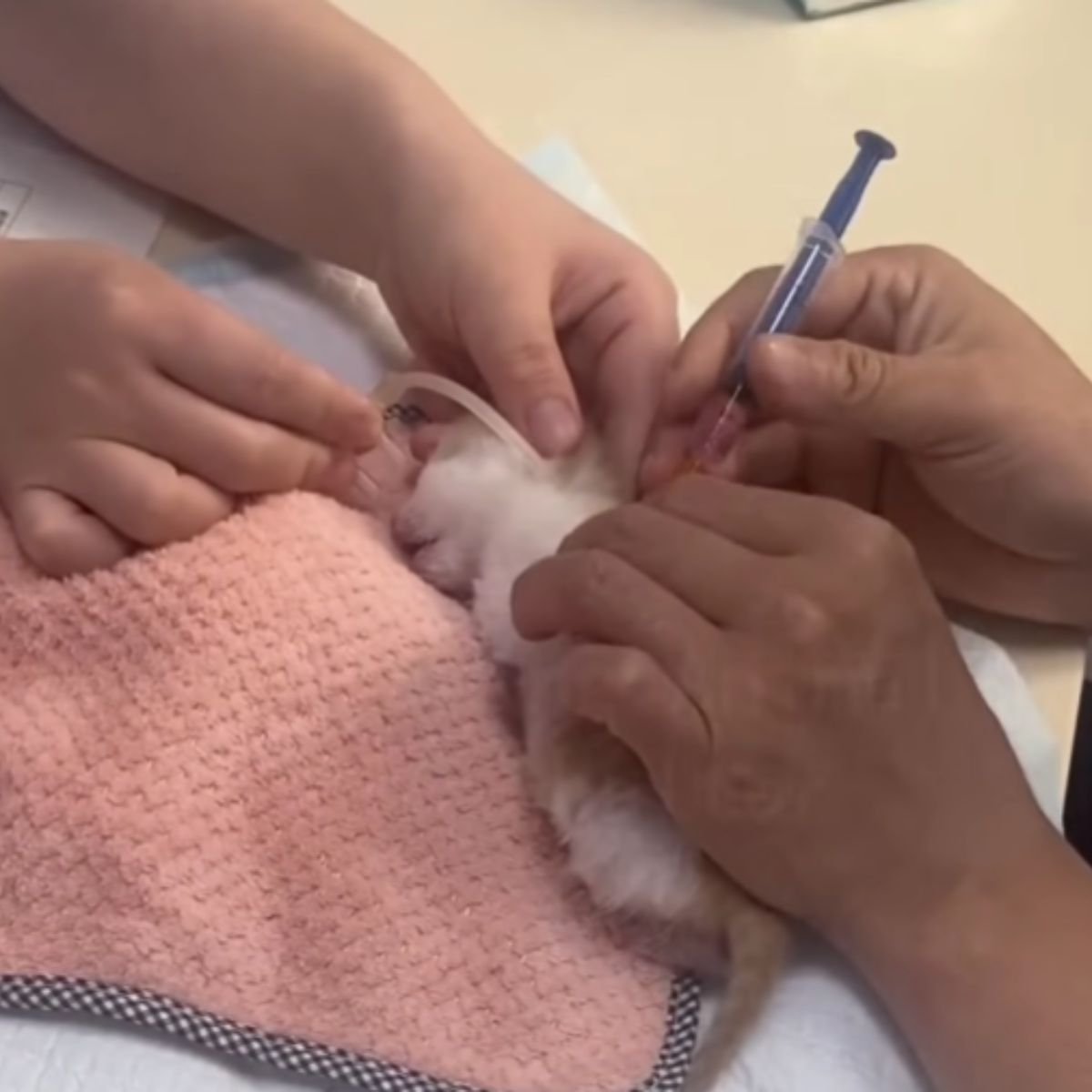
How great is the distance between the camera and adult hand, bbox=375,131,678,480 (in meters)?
0.66

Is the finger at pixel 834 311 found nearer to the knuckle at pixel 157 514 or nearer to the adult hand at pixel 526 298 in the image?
the adult hand at pixel 526 298

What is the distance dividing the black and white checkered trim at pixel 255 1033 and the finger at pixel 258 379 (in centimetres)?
20

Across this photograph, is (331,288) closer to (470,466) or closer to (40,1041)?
(470,466)

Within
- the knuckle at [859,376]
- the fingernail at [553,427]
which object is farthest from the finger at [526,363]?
Result: the knuckle at [859,376]

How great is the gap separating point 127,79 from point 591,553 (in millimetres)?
373

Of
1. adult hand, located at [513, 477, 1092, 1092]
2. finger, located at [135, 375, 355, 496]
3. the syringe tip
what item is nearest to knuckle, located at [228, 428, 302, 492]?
finger, located at [135, 375, 355, 496]

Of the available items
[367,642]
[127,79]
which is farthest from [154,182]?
[367,642]

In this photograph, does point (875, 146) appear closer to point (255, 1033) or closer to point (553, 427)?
point (553, 427)

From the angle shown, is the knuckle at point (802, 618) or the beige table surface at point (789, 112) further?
the beige table surface at point (789, 112)

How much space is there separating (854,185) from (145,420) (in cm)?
26

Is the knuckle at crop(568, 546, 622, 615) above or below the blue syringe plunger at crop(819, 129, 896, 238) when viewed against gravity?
below

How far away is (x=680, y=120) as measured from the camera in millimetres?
869

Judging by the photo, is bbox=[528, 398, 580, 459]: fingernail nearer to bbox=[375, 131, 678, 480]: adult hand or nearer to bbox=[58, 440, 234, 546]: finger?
bbox=[375, 131, 678, 480]: adult hand

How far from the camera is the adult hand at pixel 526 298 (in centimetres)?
66
